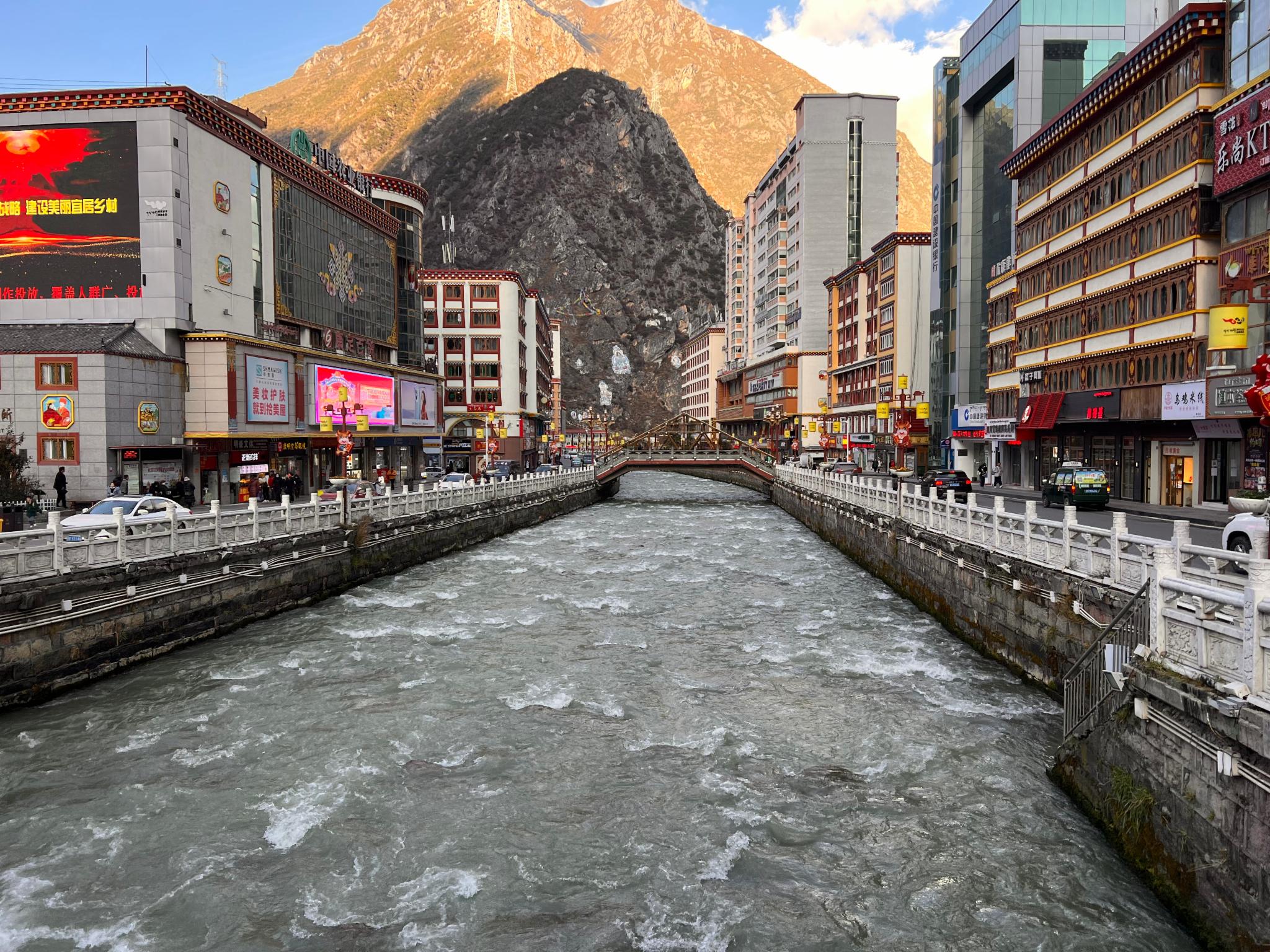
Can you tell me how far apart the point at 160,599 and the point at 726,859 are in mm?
16723

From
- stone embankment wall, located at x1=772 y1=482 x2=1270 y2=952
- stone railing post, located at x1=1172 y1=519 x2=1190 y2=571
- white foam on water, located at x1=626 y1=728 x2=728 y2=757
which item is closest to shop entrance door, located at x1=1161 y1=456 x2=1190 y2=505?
stone embankment wall, located at x1=772 y1=482 x2=1270 y2=952

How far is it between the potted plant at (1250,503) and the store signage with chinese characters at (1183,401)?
17.3 metres

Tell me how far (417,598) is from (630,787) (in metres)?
18.4

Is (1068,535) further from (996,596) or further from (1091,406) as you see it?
(1091,406)

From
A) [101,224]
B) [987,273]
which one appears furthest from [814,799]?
[987,273]

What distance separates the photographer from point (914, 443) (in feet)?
267

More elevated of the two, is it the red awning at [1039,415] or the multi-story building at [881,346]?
the multi-story building at [881,346]

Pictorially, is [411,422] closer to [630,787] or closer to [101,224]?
[101,224]

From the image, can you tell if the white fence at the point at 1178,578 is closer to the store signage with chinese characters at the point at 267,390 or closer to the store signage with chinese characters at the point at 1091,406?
the store signage with chinese characters at the point at 1091,406

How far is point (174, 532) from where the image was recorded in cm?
2309

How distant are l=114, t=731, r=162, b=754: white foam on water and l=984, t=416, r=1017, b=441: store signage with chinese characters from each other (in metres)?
54.7

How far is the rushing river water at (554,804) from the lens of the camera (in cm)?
1022

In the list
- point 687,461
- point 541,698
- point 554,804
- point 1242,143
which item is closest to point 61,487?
point 541,698

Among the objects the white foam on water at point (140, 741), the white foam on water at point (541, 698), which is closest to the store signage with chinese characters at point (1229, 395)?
the white foam on water at point (541, 698)
